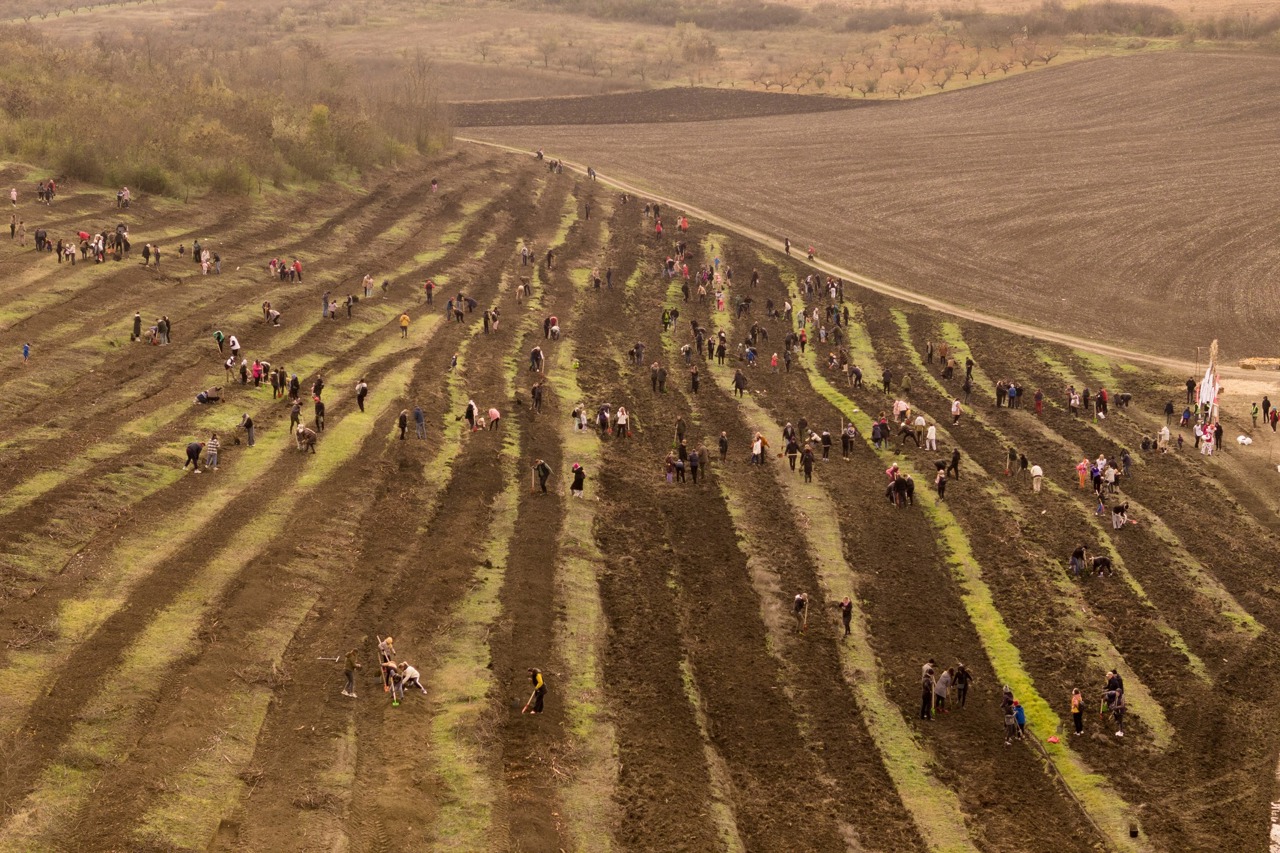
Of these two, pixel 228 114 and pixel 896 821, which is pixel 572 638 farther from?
pixel 228 114

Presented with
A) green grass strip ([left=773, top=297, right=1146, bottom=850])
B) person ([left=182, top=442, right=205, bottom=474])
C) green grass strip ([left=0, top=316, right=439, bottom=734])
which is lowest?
green grass strip ([left=773, top=297, right=1146, bottom=850])

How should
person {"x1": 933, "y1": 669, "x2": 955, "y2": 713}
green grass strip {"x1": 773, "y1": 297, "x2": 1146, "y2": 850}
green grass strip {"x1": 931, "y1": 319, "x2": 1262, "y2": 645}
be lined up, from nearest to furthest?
green grass strip {"x1": 773, "y1": 297, "x2": 1146, "y2": 850}, person {"x1": 933, "y1": 669, "x2": 955, "y2": 713}, green grass strip {"x1": 931, "y1": 319, "x2": 1262, "y2": 645}

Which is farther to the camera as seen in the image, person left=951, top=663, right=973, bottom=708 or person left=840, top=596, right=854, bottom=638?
person left=840, top=596, right=854, bottom=638

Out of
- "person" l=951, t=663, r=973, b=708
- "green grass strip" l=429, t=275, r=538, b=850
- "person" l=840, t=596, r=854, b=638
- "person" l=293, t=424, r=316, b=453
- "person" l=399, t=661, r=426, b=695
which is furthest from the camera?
"person" l=293, t=424, r=316, b=453

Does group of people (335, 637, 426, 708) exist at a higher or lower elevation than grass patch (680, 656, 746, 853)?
higher

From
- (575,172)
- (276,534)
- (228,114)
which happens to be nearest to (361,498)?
(276,534)

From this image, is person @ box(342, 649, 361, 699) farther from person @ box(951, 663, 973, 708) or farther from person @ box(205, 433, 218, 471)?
person @ box(951, 663, 973, 708)

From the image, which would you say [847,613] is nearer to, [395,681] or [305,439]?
[395,681]

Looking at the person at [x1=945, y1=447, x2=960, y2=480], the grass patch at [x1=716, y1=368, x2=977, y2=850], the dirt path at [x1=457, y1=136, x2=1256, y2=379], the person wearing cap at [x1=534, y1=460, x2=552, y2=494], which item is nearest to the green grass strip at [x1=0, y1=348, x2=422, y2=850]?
the person wearing cap at [x1=534, y1=460, x2=552, y2=494]

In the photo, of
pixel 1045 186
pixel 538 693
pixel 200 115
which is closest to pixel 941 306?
pixel 1045 186
